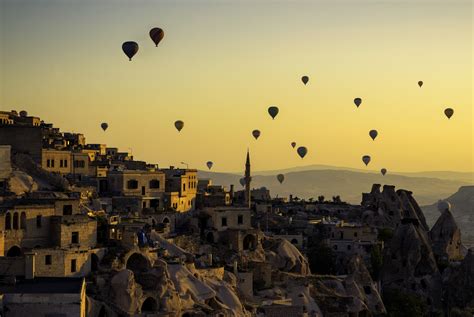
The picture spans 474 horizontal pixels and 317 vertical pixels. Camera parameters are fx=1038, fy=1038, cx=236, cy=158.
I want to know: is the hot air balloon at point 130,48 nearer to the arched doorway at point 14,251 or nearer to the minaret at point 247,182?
the minaret at point 247,182

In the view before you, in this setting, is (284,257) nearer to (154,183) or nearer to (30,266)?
(154,183)

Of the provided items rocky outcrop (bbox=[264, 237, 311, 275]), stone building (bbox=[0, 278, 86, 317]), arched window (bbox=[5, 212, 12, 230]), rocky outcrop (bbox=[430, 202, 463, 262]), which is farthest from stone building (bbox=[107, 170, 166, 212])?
rocky outcrop (bbox=[430, 202, 463, 262])

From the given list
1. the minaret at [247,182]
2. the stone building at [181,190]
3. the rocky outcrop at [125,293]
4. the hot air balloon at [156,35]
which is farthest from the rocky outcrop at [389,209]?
the rocky outcrop at [125,293]

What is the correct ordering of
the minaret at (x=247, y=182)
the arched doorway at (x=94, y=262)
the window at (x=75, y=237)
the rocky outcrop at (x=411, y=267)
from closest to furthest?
1. the arched doorway at (x=94, y=262)
2. the window at (x=75, y=237)
3. the rocky outcrop at (x=411, y=267)
4. the minaret at (x=247, y=182)

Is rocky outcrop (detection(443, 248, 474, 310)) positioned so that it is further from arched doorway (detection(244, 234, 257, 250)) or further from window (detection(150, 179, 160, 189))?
window (detection(150, 179, 160, 189))

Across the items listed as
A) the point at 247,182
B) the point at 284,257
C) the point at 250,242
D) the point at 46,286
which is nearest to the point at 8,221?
the point at 46,286
